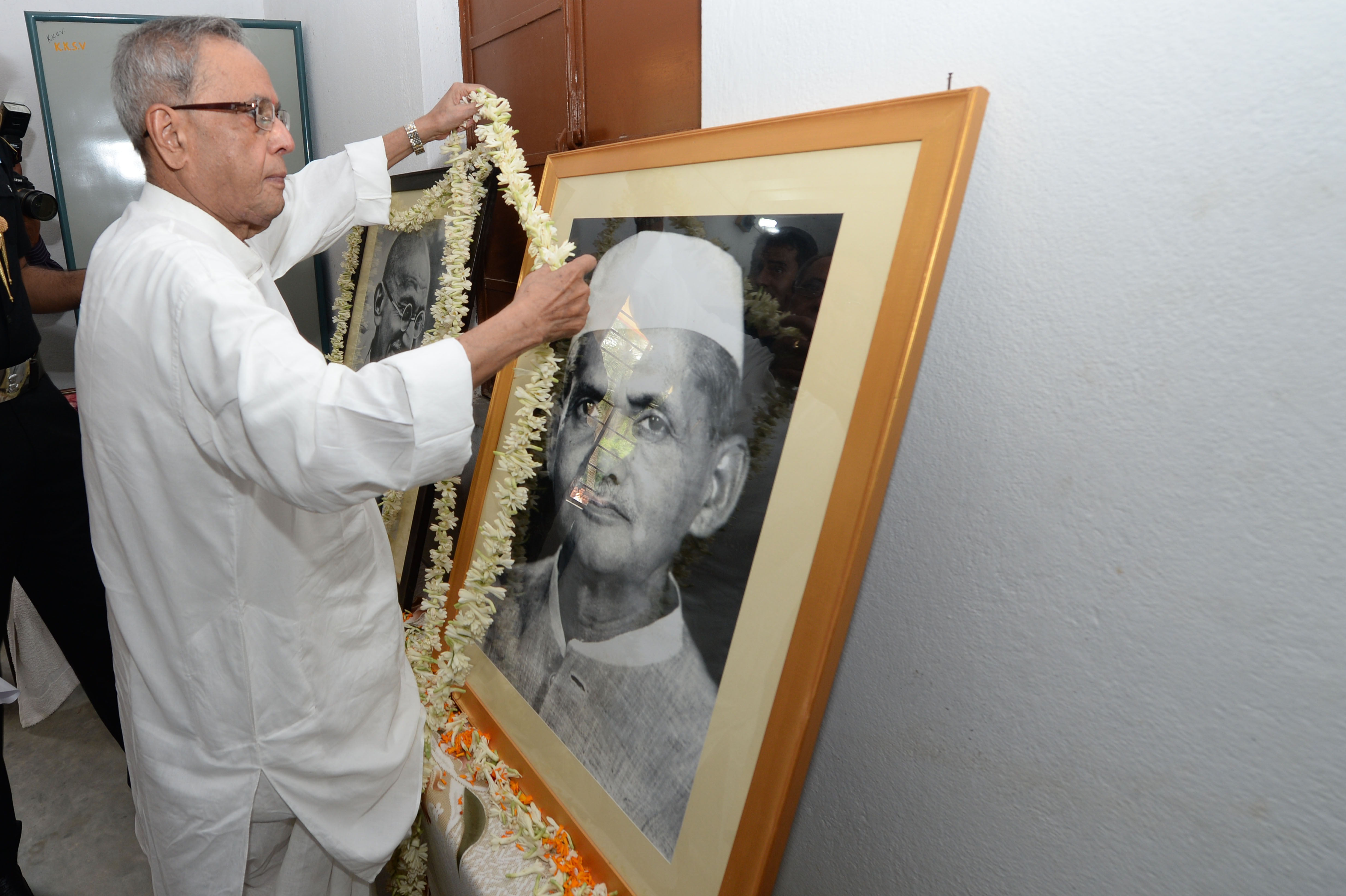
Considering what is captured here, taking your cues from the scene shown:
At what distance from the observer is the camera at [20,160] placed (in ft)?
7.06

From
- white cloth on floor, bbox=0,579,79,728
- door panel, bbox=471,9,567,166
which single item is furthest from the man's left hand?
white cloth on floor, bbox=0,579,79,728

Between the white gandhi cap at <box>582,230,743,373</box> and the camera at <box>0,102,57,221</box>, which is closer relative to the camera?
the white gandhi cap at <box>582,230,743,373</box>

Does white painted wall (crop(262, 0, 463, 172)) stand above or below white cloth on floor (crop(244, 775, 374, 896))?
above

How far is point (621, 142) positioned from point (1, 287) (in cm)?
167

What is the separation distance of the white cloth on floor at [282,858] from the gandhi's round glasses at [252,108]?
1.09m

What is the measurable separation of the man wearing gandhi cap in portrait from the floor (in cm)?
178

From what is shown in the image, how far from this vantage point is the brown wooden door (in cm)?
132

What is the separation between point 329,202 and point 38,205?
1116mm

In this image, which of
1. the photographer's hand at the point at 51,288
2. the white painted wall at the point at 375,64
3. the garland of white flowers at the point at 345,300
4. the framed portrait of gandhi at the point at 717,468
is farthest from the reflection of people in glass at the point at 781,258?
the photographer's hand at the point at 51,288

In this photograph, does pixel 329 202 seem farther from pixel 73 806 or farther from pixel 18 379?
pixel 73 806

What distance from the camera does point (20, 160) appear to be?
326 centimetres

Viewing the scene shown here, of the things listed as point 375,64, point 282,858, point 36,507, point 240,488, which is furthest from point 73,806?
point 375,64

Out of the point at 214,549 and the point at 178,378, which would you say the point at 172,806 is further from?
the point at 178,378

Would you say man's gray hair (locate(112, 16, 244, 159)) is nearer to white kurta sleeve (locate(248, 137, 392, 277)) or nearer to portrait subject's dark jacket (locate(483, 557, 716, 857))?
white kurta sleeve (locate(248, 137, 392, 277))
